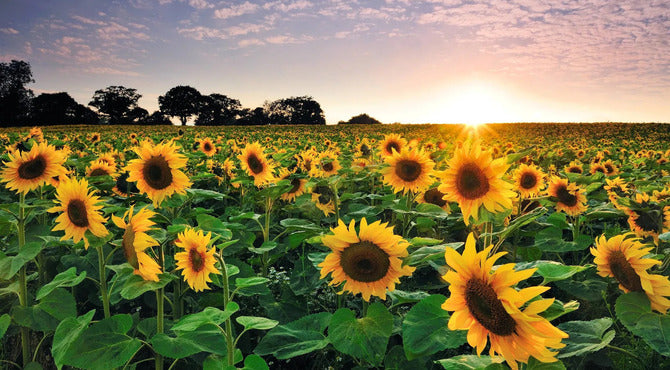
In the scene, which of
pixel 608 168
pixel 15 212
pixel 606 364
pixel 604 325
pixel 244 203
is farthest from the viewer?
pixel 608 168

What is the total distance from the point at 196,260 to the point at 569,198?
10.9ft

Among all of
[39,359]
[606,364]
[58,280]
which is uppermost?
[58,280]

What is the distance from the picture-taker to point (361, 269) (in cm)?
194

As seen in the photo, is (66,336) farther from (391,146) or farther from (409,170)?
(391,146)

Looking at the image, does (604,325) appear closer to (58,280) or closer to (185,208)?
(58,280)

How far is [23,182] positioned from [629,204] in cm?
436

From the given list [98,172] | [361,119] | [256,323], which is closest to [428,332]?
[256,323]

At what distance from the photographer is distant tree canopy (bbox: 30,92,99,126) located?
70625 mm

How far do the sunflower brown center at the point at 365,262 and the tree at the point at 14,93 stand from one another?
8553cm

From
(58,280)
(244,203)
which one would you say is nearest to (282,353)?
(58,280)

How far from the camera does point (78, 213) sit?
217 centimetres

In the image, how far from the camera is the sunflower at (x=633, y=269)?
1732mm

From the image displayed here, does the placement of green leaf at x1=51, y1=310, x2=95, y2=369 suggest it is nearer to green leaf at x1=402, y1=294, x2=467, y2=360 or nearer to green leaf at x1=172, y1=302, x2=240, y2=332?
green leaf at x1=172, y1=302, x2=240, y2=332

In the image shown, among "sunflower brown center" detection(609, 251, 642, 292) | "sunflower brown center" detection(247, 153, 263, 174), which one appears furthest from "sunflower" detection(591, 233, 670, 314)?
"sunflower brown center" detection(247, 153, 263, 174)
